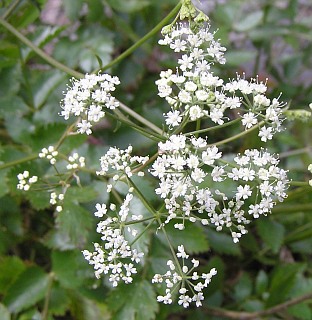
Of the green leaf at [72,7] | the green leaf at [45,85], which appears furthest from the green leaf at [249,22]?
the green leaf at [45,85]

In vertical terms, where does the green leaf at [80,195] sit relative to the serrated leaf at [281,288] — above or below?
above

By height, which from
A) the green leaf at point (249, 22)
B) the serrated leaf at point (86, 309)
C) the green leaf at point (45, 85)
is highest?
the green leaf at point (249, 22)

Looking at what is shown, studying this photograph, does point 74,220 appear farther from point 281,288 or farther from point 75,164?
point 281,288

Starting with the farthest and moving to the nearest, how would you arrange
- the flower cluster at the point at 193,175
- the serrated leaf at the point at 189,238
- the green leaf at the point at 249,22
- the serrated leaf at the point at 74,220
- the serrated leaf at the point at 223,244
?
the green leaf at the point at 249,22 → the serrated leaf at the point at 223,244 → the serrated leaf at the point at 189,238 → the serrated leaf at the point at 74,220 → the flower cluster at the point at 193,175

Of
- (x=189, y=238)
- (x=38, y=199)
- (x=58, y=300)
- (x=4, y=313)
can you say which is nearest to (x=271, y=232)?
(x=189, y=238)

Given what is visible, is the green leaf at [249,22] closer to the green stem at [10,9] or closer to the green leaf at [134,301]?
the green stem at [10,9]

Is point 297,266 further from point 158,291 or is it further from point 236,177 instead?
point 236,177

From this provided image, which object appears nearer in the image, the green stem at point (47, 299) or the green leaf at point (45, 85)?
the green stem at point (47, 299)

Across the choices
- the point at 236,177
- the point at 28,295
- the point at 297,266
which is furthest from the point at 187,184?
the point at 297,266
